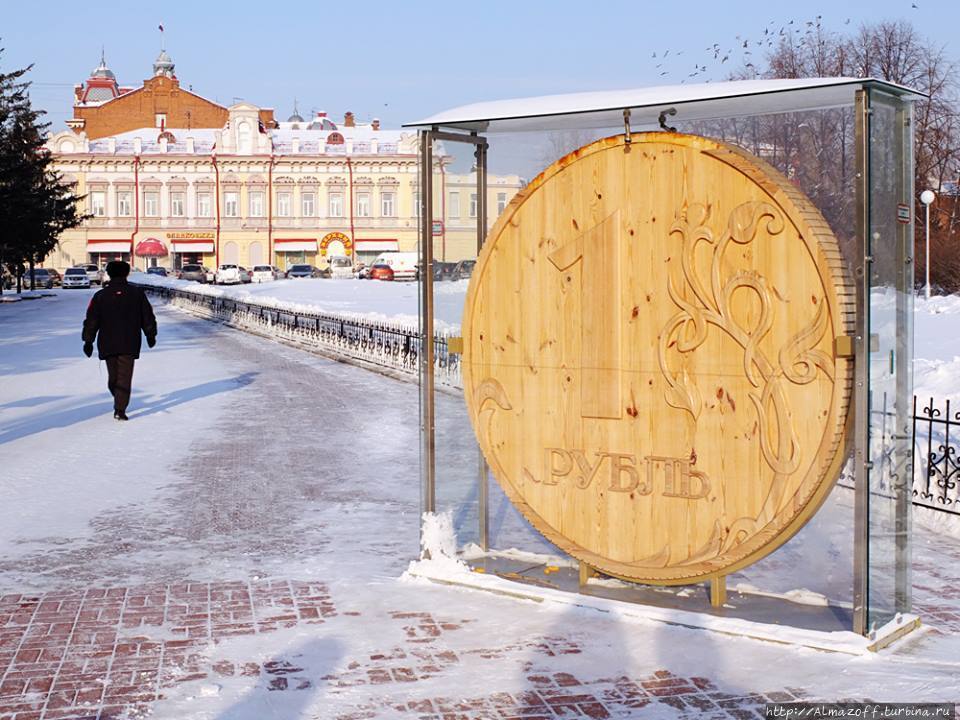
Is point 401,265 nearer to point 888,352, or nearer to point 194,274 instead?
point 194,274

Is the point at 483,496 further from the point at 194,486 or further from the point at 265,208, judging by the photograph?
the point at 265,208

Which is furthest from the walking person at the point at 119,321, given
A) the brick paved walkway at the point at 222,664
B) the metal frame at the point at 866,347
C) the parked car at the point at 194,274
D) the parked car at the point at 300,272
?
the parked car at the point at 194,274

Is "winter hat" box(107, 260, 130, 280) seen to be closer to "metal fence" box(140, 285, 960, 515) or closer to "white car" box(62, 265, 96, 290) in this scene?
"metal fence" box(140, 285, 960, 515)

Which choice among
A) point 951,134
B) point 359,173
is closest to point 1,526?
point 951,134

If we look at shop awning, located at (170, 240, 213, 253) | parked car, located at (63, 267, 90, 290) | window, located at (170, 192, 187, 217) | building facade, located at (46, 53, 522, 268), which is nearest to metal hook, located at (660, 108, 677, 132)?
parked car, located at (63, 267, 90, 290)

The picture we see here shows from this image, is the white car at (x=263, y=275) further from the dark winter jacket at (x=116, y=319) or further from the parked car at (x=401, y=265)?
the dark winter jacket at (x=116, y=319)

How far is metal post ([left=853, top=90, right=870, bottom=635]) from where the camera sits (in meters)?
5.27

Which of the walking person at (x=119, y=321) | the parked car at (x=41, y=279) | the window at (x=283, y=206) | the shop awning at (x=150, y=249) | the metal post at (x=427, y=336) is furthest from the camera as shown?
the window at (x=283, y=206)

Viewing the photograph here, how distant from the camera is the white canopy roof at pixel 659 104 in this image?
5.40 meters

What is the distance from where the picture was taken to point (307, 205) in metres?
80.1

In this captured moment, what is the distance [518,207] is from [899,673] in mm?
2893

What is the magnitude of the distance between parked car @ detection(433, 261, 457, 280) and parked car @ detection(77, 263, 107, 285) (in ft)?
217

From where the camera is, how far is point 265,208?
263 feet

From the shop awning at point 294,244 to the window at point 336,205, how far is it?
2.10 meters
